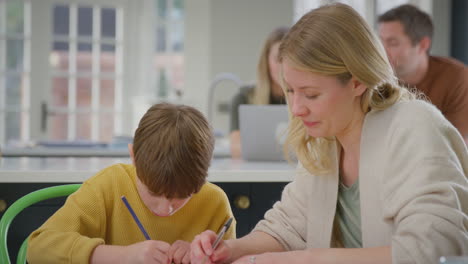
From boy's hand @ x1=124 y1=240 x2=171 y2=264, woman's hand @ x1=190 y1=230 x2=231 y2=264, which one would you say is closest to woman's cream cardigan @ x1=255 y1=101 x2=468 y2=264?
woman's hand @ x1=190 y1=230 x2=231 y2=264

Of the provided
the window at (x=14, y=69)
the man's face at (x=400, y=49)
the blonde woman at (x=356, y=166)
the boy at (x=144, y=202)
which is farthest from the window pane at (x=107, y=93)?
the blonde woman at (x=356, y=166)

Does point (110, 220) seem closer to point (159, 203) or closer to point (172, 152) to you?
point (159, 203)

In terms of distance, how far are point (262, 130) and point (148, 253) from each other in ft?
3.78

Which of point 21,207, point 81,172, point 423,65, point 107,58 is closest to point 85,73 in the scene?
point 107,58

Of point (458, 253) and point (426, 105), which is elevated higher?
point (426, 105)

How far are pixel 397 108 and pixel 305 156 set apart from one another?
0.22 meters

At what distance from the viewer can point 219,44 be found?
6062 mm

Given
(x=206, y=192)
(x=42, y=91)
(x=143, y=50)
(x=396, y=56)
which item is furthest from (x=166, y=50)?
(x=206, y=192)

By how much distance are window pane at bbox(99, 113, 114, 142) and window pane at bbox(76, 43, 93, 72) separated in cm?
47

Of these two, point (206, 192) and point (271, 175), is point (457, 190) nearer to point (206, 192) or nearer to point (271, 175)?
point (206, 192)

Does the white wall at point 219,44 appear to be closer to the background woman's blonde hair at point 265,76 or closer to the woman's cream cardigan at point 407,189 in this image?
the background woman's blonde hair at point 265,76

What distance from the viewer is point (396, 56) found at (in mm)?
2910

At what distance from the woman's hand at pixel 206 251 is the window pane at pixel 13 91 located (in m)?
4.89

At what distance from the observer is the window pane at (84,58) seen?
595 centimetres
